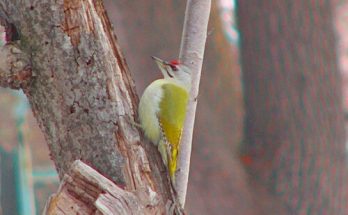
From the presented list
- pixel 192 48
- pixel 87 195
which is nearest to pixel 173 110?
pixel 192 48

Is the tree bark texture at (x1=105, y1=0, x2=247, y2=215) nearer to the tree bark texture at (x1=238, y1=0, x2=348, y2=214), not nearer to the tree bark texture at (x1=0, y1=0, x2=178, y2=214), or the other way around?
the tree bark texture at (x1=238, y1=0, x2=348, y2=214)

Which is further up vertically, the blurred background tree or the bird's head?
the blurred background tree

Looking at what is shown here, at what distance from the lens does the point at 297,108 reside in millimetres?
8430

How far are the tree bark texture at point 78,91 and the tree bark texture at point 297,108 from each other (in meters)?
4.68

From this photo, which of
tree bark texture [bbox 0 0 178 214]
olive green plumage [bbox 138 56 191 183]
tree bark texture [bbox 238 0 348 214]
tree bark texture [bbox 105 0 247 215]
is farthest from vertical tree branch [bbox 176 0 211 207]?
tree bark texture [bbox 238 0 348 214]

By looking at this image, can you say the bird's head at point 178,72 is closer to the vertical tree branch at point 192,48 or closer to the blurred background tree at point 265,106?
the vertical tree branch at point 192,48

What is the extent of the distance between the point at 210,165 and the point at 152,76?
1017mm

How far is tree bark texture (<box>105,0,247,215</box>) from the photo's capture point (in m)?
8.53

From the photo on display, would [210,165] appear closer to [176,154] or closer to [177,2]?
[177,2]

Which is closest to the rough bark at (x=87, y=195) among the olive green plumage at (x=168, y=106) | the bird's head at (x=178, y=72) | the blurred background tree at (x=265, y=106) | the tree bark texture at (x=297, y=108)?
the olive green plumage at (x=168, y=106)

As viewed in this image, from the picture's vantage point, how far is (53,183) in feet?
34.9

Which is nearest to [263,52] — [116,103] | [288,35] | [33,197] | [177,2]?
[288,35]

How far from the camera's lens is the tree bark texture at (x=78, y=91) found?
3.81 meters

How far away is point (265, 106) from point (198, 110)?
2.11ft
